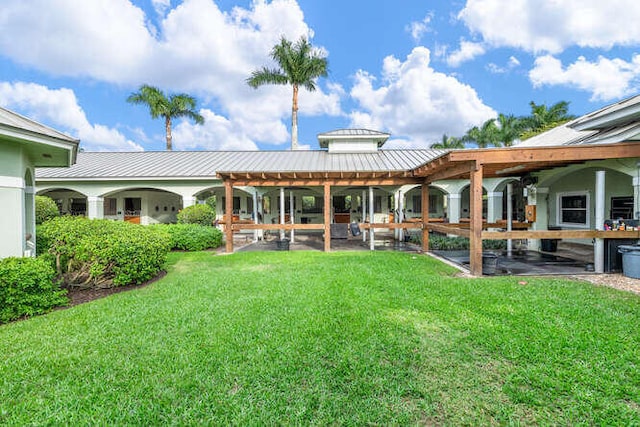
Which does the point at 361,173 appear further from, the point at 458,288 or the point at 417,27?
the point at 417,27

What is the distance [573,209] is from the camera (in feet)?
36.8

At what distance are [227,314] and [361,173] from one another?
731 cm

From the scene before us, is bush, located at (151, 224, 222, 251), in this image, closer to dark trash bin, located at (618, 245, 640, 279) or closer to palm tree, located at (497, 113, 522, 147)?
dark trash bin, located at (618, 245, 640, 279)

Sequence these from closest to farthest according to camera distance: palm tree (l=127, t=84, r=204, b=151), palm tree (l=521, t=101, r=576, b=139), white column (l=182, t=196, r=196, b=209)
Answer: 1. white column (l=182, t=196, r=196, b=209)
2. palm tree (l=127, t=84, r=204, b=151)
3. palm tree (l=521, t=101, r=576, b=139)

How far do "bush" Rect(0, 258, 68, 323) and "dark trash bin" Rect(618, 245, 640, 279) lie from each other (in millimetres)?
11471

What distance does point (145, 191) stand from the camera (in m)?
18.7

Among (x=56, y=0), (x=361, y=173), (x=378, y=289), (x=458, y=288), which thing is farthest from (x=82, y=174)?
(x=458, y=288)

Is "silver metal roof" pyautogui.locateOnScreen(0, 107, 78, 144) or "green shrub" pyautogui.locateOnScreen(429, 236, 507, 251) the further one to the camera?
"green shrub" pyautogui.locateOnScreen(429, 236, 507, 251)

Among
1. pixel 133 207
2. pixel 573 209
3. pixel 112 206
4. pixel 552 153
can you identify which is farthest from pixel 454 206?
pixel 112 206

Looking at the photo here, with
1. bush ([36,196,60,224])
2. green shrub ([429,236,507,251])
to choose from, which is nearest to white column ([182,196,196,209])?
bush ([36,196,60,224])

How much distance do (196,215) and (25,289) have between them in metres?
9.50

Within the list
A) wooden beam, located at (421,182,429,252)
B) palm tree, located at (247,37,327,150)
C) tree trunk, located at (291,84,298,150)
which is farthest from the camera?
tree trunk, located at (291,84,298,150)

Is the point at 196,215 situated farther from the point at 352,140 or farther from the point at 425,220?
the point at 352,140

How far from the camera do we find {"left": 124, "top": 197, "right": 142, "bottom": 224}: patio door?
18688mm
